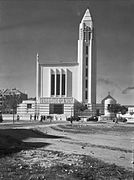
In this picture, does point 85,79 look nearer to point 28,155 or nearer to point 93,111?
point 93,111

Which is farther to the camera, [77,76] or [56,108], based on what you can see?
[77,76]

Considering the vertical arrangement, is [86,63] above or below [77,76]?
above

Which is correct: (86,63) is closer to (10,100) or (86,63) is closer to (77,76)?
(77,76)

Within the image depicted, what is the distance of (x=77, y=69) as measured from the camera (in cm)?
10800

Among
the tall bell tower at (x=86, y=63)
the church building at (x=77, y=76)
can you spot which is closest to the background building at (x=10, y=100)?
the church building at (x=77, y=76)

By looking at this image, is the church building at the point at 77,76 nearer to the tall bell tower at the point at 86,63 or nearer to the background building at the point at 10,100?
the tall bell tower at the point at 86,63

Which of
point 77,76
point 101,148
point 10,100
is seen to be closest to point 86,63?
point 77,76

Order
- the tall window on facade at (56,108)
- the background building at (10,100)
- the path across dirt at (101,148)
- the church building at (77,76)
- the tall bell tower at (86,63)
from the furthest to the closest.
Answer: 1. the church building at (77,76)
2. the tall bell tower at (86,63)
3. the tall window on facade at (56,108)
4. the background building at (10,100)
5. the path across dirt at (101,148)

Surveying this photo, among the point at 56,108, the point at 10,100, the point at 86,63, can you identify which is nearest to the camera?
the point at 10,100

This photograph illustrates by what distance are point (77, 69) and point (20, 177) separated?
10176 cm

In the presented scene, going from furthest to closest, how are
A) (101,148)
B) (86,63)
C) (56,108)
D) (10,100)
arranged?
(86,63) < (56,108) < (10,100) < (101,148)

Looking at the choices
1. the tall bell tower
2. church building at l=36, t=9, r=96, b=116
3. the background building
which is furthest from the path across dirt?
the tall bell tower

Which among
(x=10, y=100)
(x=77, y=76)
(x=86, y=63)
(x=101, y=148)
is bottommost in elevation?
(x=101, y=148)

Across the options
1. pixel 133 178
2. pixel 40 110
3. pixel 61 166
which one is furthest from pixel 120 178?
pixel 40 110
